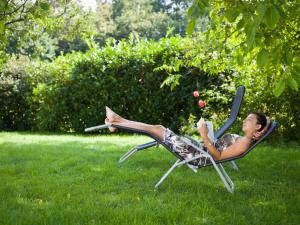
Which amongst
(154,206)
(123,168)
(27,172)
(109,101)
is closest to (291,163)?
(123,168)

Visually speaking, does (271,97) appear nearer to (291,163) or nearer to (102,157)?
(291,163)

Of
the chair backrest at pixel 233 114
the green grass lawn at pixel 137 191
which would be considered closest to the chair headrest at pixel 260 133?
the green grass lawn at pixel 137 191

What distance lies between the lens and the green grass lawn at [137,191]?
12.2 ft

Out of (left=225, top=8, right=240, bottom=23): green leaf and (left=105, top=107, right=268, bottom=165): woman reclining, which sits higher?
(left=225, top=8, right=240, bottom=23): green leaf

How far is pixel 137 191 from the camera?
467cm

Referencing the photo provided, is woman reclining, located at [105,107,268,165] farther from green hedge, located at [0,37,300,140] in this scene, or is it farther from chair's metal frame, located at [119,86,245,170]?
green hedge, located at [0,37,300,140]

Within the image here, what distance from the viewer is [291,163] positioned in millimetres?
6656

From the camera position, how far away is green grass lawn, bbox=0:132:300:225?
3.71 meters

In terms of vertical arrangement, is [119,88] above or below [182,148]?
above

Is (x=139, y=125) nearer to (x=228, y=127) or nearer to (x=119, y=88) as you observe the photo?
(x=228, y=127)

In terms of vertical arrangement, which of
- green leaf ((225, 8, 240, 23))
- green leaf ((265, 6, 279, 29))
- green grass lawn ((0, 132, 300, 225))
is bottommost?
green grass lawn ((0, 132, 300, 225))

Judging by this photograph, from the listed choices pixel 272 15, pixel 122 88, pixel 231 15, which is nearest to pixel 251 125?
pixel 231 15

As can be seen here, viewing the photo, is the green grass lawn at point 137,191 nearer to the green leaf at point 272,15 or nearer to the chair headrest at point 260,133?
the chair headrest at point 260,133

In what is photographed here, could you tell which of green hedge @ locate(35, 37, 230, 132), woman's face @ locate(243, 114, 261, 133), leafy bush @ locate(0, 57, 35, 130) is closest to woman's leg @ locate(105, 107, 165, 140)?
woman's face @ locate(243, 114, 261, 133)
